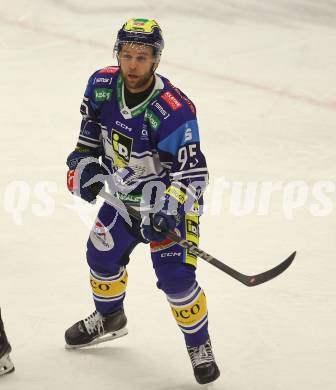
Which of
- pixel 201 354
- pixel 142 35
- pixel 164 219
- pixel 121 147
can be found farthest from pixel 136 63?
pixel 201 354

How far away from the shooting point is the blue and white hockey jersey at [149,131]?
345cm

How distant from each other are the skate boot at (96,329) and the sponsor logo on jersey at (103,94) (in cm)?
102

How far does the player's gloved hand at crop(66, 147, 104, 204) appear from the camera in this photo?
3.69 m

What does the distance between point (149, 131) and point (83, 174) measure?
→ 351 millimetres

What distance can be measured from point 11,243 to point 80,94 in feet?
8.40

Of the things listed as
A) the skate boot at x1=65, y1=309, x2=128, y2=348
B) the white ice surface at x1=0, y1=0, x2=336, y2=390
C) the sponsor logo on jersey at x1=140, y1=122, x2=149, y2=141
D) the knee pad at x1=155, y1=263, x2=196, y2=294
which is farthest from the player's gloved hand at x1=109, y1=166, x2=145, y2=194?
the white ice surface at x1=0, y1=0, x2=336, y2=390

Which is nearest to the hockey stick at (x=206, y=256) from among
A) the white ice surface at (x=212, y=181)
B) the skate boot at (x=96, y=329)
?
the white ice surface at (x=212, y=181)

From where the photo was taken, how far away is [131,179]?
3674 mm

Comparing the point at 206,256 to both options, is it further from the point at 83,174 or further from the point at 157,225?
the point at 83,174

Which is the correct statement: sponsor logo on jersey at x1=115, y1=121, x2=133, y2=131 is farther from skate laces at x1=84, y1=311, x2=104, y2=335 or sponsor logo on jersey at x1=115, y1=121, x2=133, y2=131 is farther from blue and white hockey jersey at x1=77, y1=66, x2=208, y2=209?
skate laces at x1=84, y1=311, x2=104, y2=335

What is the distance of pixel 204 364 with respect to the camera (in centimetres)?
370

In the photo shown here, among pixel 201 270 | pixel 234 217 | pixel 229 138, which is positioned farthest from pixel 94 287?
pixel 229 138

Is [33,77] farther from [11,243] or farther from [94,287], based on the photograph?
[94,287]

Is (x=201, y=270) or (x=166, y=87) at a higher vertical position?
(x=166, y=87)
